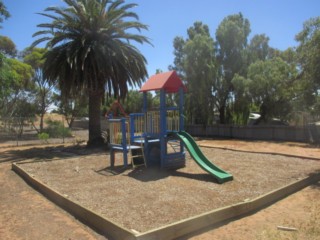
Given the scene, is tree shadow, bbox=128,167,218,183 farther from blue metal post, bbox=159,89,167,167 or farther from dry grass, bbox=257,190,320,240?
dry grass, bbox=257,190,320,240

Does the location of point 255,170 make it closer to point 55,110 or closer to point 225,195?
point 225,195

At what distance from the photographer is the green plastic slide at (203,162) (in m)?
8.73

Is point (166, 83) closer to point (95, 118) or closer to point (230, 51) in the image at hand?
point (95, 118)

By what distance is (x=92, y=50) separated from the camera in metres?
17.2

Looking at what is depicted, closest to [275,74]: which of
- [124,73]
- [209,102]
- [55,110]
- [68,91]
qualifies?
[209,102]

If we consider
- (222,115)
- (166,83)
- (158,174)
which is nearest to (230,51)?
(222,115)

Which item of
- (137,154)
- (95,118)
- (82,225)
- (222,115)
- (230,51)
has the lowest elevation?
(82,225)

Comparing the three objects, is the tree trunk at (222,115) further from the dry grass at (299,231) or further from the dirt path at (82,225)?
the dry grass at (299,231)

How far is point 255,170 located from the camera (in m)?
10.2

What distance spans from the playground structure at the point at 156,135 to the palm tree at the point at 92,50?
643cm

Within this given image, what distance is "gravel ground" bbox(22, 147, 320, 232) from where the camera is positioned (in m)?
6.21

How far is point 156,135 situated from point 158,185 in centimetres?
276

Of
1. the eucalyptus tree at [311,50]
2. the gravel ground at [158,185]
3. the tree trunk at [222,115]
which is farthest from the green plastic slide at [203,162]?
the tree trunk at [222,115]

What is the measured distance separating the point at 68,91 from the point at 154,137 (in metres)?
8.95
